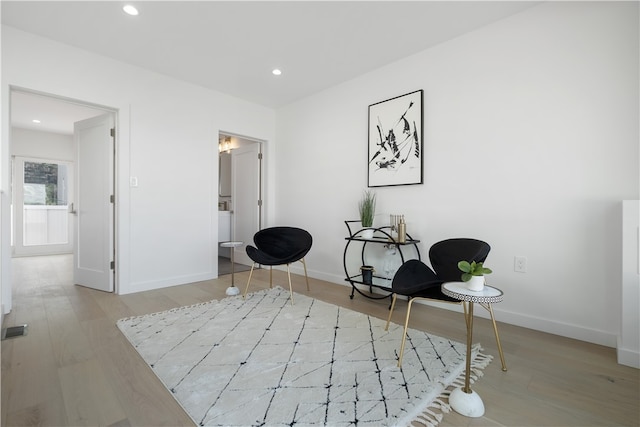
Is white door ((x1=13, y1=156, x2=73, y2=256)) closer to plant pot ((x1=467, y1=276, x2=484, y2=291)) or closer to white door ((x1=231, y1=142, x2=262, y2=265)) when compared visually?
white door ((x1=231, y1=142, x2=262, y2=265))

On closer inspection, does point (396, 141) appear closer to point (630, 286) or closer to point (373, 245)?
point (373, 245)

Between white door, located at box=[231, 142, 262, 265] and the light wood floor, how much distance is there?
2185 mm

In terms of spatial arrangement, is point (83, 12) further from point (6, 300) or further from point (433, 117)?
point (433, 117)

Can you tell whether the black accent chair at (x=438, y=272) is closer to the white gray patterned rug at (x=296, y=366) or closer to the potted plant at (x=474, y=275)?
the white gray patterned rug at (x=296, y=366)

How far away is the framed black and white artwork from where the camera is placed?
3023 millimetres

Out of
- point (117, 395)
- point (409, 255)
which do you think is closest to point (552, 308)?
point (409, 255)

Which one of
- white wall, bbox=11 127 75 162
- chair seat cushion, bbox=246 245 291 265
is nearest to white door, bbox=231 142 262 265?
chair seat cushion, bbox=246 245 291 265

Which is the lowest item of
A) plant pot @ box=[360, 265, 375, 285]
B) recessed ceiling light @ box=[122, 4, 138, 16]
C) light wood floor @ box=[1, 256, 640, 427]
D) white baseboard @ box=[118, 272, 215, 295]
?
light wood floor @ box=[1, 256, 640, 427]

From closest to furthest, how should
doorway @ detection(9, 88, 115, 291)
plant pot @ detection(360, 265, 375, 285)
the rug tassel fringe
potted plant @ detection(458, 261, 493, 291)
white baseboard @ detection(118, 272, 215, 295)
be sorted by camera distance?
the rug tassel fringe → potted plant @ detection(458, 261, 493, 291) → plant pot @ detection(360, 265, 375, 285) → white baseboard @ detection(118, 272, 215, 295) → doorway @ detection(9, 88, 115, 291)

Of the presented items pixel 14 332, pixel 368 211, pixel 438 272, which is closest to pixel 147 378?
pixel 14 332

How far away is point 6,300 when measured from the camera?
2535mm

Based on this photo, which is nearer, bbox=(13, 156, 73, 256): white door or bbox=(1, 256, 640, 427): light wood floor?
bbox=(1, 256, 640, 427): light wood floor

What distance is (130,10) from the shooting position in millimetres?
2391

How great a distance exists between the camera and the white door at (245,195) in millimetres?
4734
